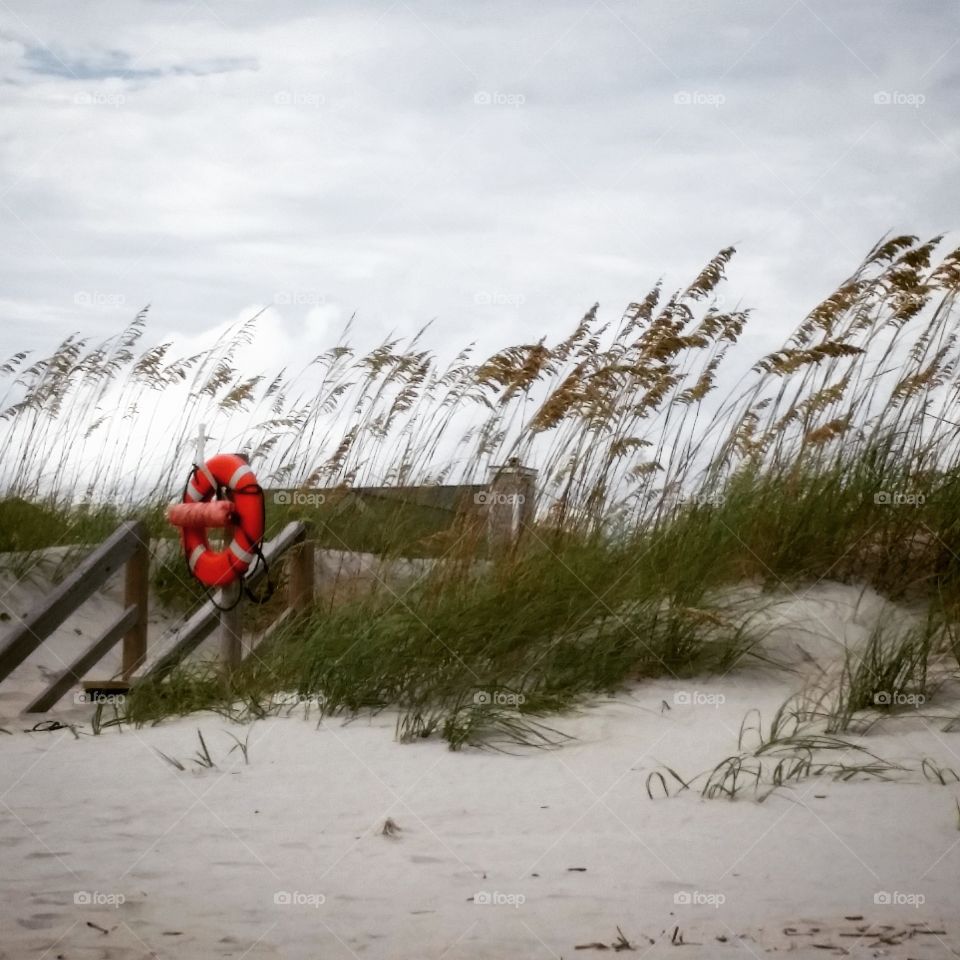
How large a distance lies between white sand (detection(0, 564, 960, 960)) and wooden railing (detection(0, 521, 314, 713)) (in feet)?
2.66

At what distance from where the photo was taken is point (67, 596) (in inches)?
217

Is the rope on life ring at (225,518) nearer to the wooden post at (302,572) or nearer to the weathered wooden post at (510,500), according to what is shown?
the wooden post at (302,572)

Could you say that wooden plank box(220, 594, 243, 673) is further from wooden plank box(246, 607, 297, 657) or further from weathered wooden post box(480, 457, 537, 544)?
weathered wooden post box(480, 457, 537, 544)

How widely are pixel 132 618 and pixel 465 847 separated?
3.29 meters

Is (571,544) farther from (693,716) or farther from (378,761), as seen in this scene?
(378,761)

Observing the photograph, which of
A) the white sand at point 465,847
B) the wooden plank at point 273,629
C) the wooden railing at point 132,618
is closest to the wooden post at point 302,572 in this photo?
the wooden railing at point 132,618

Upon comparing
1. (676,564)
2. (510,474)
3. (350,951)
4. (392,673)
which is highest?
(510,474)

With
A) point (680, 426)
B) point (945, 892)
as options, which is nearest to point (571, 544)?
point (680, 426)

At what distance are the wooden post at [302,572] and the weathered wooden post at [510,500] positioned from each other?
3.23 ft

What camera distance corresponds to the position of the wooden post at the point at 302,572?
6191mm

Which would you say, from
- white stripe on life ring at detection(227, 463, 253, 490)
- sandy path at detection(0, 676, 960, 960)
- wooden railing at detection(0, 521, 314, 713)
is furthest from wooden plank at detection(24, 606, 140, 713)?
sandy path at detection(0, 676, 960, 960)

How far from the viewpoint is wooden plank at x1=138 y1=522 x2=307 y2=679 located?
208 inches

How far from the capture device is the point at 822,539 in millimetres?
5293

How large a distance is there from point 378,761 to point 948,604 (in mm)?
2541
